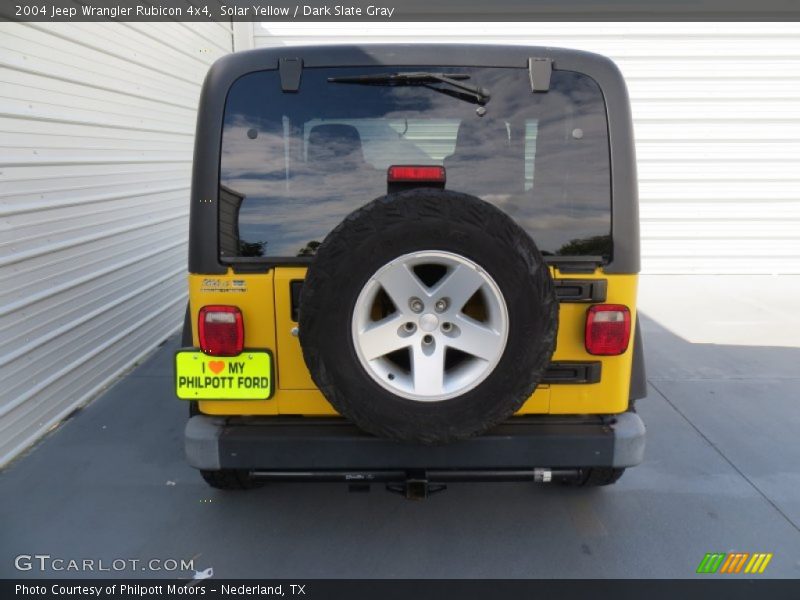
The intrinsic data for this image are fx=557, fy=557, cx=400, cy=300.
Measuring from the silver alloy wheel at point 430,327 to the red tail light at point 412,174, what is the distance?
34 cm

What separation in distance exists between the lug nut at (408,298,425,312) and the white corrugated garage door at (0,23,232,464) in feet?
8.52

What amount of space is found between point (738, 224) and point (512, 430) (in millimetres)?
7581

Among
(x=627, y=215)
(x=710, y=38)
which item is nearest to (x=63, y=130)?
(x=627, y=215)

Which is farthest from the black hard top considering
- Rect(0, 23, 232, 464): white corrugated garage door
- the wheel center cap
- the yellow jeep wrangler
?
Rect(0, 23, 232, 464): white corrugated garage door

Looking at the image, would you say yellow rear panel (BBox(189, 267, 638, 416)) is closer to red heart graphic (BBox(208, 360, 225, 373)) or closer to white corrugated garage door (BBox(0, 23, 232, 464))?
red heart graphic (BBox(208, 360, 225, 373))

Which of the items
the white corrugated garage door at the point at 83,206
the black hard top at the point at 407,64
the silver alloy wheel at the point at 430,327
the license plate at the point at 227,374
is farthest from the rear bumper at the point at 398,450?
the white corrugated garage door at the point at 83,206

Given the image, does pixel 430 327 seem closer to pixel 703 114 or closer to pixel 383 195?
pixel 383 195

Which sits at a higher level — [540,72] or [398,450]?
[540,72]

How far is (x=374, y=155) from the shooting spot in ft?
7.22

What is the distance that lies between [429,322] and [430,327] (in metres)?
0.02

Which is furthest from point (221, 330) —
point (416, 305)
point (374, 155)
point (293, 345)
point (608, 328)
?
point (608, 328)

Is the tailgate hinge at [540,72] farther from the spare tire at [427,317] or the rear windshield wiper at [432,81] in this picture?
the spare tire at [427,317]
